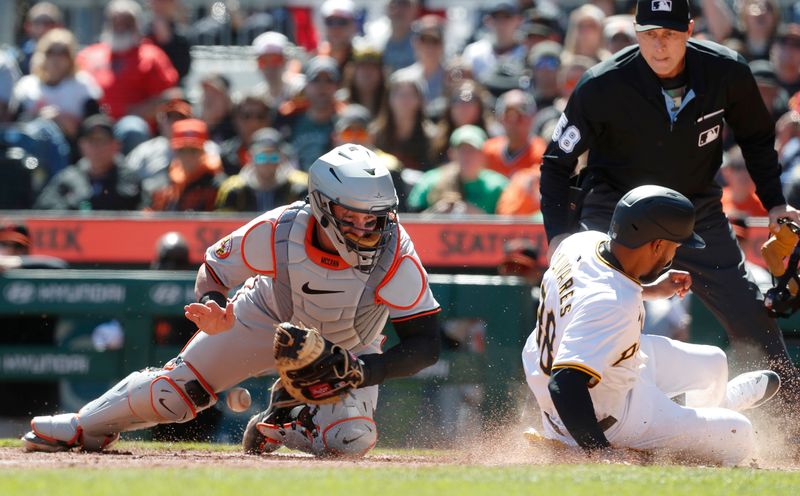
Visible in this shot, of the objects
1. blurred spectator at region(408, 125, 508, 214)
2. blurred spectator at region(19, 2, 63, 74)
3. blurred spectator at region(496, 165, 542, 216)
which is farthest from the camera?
blurred spectator at region(19, 2, 63, 74)

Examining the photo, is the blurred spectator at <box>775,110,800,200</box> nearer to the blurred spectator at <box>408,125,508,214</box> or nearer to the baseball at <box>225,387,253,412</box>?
the blurred spectator at <box>408,125,508,214</box>

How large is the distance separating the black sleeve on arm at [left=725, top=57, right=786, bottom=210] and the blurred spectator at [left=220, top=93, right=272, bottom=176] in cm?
562

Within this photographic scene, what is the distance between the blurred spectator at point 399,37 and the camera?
41.0 feet

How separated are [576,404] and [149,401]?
2.23 meters

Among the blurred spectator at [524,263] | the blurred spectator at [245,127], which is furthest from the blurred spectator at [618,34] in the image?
the blurred spectator at [245,127]

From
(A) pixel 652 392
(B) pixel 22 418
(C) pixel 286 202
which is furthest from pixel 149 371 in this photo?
(C) pixel 286 202

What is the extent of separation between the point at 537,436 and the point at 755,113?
6.67 ft

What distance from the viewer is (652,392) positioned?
5824 millimetres

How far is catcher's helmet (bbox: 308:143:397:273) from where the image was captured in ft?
19.4

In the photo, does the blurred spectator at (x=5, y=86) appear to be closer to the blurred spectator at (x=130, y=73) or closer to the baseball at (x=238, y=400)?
the blurred spectator at (x=130, y=73)

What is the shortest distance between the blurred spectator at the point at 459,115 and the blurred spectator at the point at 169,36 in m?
3.24

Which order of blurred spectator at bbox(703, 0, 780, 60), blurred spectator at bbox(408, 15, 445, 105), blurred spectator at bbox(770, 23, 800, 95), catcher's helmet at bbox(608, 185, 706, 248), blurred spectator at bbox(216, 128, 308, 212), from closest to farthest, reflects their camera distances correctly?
catcher's helmet at bbox(608, 185, 706, 248) < blurred spectator at bbox(216, 128, 308, 212) < blurred spectator at bbox(770, 23, 800, 95) < blurred spectator at bbox(703, 0, 780, 60) < blurred spectator at bbox(408, 15, 445, 105)

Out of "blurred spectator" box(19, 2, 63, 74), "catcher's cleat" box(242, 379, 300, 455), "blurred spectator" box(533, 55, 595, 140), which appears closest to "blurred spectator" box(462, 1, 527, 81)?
"blurred spectator" box(533, 55, 595, 140)

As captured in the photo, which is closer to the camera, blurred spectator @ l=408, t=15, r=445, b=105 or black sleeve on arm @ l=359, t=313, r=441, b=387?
black sleeve on arm @ l=359, t=313, r=441, b=387
